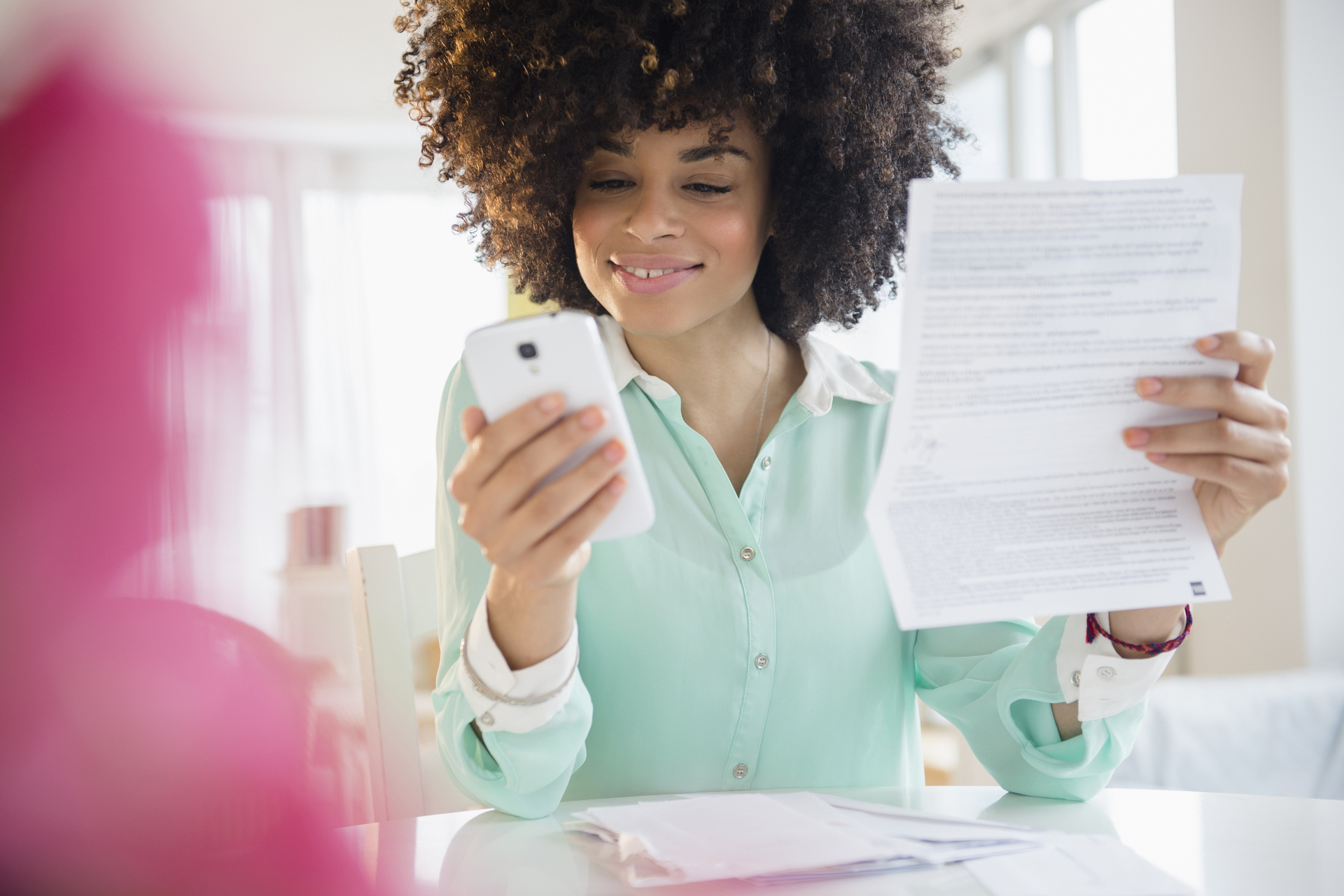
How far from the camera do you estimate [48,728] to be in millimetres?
257

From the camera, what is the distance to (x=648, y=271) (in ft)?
3.74

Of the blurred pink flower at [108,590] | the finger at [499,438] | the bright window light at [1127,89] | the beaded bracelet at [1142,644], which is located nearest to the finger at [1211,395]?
the beaded bracelet at [1142,644]

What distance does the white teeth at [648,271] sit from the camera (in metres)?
1.14

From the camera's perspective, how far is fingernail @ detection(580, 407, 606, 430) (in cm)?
72

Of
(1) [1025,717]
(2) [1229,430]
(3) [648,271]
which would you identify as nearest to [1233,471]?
(2) [1229,430]

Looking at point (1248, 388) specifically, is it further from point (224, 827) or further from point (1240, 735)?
point (1240, 735)

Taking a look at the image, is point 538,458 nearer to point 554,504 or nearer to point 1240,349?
point 554,504

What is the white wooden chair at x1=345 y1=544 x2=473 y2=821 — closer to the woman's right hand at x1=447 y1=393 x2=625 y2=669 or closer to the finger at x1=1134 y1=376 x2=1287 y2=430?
the woman's right hand at x1=447 y1=393 x2=625 y2=669

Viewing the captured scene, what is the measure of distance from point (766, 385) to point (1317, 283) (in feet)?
6.46

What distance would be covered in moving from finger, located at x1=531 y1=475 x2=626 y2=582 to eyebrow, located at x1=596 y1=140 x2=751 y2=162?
53cm

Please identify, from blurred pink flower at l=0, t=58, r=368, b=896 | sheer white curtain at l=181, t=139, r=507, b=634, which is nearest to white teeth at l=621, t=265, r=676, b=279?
blurred pink flower at l=0, t=58, r=368, b=896

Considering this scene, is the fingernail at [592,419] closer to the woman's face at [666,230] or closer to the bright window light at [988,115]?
the woman's face at [666,230]

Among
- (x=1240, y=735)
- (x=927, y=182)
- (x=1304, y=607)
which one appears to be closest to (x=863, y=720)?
(x=927, y=182)

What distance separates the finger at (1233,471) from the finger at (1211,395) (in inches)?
1.4
